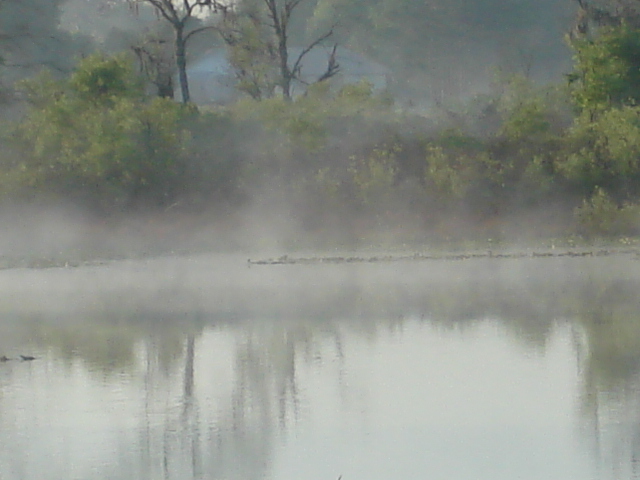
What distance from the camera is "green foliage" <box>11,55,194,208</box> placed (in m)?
35.6

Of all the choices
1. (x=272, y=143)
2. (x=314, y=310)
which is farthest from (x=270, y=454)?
(x=272, y=143)

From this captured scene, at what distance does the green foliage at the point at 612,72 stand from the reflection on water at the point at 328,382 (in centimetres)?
1564

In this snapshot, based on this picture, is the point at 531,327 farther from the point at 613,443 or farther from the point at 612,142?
the point at 612,142

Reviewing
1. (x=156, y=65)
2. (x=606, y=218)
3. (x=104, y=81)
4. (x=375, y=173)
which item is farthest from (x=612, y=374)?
(x=156, y=65)

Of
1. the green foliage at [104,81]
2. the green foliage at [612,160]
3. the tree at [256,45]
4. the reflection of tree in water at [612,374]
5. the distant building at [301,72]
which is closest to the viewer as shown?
A: the reflection of tree in water at [612,374]

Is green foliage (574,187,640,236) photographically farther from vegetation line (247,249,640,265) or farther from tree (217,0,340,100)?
tree (217,0,340,100)

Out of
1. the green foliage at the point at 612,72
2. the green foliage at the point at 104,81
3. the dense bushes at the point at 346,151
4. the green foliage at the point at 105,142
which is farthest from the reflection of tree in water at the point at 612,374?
the green foliage at the point at 104,81

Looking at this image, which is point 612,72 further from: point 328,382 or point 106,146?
point 328,382

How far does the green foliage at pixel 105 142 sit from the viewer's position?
35562mm

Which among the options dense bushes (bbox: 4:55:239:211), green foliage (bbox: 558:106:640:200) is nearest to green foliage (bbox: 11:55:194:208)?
dense bushes (bbox: 4:55:239:211)

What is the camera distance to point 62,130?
36.2m

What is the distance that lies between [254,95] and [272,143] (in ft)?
28.3

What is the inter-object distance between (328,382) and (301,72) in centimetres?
6183

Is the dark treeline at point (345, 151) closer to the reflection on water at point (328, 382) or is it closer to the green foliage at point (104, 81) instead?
the green foliage at point (104, 81)
